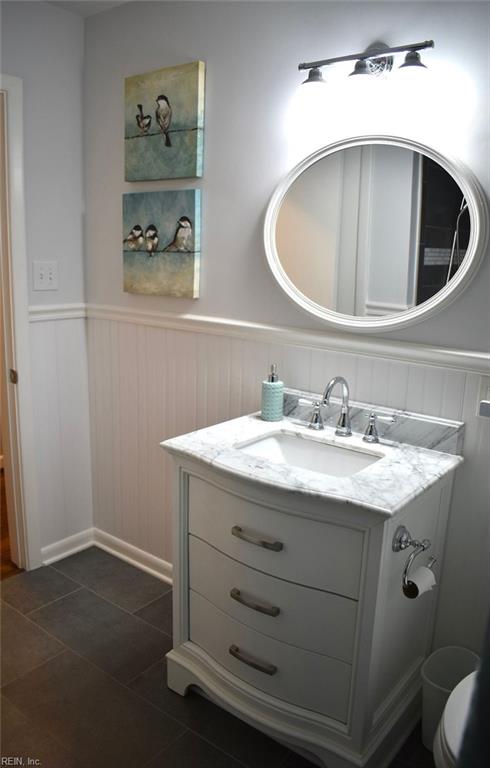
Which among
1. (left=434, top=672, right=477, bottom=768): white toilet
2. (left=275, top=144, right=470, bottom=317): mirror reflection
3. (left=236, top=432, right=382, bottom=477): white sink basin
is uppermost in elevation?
(left=275, top=144, right=470, bottom=317): mirror reflection

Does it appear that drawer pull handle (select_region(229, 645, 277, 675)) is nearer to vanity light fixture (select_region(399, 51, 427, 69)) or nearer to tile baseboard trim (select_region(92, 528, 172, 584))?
tile baseboard trim (select_region(92, 528, 172, 584))

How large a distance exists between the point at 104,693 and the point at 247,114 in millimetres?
1924

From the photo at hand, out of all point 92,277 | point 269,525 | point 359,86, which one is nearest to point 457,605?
point 269,525

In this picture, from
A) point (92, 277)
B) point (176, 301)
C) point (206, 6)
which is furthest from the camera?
point (92, 277)

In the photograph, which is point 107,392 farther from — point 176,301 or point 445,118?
point 445,118

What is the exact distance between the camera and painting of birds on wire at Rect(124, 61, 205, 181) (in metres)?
2.12

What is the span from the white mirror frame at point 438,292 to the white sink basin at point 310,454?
1.21ft

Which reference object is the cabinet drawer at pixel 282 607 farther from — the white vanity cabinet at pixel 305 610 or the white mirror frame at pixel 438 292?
the white mirror frame at pixel 438 292

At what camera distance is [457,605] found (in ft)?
5.99

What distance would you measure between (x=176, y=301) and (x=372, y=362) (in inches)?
33.2

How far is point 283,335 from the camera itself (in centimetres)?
204

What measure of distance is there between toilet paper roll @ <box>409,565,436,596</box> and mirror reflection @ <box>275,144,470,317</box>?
0.73 metres

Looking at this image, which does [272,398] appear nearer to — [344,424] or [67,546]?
→ [344,424]

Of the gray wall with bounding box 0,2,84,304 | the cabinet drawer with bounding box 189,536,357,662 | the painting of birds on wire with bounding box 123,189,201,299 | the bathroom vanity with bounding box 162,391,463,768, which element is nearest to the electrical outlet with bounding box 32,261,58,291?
the gray wall with bounding box 0,2,84,304
